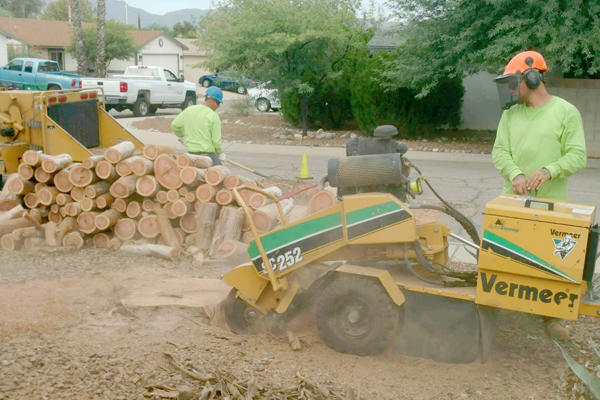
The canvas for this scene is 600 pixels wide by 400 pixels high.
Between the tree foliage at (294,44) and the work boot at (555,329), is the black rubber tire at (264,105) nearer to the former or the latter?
the tree foliage at (294,44)

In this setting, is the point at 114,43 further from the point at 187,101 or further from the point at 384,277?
the point at 384,277

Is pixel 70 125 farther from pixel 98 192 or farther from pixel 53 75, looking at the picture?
pixel 53 75

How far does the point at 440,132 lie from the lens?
2064cm

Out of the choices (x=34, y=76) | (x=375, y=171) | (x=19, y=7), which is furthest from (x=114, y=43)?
(x=19, y=7)

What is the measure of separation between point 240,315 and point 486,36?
12.1 meters

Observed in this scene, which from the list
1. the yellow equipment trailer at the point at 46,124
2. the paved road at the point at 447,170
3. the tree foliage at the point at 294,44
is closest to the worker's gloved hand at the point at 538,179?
the paved road at the point at 447,170

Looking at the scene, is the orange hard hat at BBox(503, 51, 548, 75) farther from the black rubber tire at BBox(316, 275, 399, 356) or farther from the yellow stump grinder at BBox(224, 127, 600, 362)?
the black rubber tire at BBox(316, 275, 399, 356)

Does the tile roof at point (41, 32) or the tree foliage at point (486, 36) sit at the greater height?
the tile roof at point (41, 32)

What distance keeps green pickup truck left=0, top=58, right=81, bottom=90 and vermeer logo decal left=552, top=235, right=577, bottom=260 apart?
23536mm

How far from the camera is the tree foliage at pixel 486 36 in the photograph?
45.6 ft

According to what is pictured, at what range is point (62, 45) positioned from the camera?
51.2 metres

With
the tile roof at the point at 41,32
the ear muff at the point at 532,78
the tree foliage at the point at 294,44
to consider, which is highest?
the tile roof at the point at 41,32

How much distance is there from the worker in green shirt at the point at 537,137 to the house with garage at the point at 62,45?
150 ft

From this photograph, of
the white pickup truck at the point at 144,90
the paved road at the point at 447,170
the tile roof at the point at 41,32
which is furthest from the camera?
the tile roof at the point at 41,32
